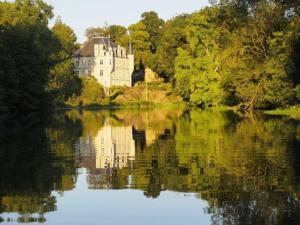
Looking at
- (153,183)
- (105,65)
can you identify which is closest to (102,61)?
(105,65)

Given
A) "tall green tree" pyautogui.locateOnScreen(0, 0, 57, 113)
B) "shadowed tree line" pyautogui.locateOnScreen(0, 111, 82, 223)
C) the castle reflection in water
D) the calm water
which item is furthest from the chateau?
the calm water

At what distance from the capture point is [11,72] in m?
62.5

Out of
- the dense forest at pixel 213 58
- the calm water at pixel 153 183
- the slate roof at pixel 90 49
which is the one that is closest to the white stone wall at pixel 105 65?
the slate roof at pixel 90 49

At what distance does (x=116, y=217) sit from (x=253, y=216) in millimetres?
2766

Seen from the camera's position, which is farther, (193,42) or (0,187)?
(193,42)

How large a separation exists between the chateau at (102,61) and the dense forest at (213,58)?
966 inches

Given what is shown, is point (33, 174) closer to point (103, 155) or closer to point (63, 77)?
point (103, 155)

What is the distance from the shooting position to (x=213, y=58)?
95562mm

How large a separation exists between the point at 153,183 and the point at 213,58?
7993 centimetres

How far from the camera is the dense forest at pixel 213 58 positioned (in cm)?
6169

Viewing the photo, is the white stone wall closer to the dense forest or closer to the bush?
the bush

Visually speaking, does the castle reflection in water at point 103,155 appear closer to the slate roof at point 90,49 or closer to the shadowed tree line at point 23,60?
the shadowed tree line at point 23,60

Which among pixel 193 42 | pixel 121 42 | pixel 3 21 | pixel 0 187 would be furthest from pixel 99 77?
pixel 0 187

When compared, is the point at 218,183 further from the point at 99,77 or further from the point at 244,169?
the point at 99,77
